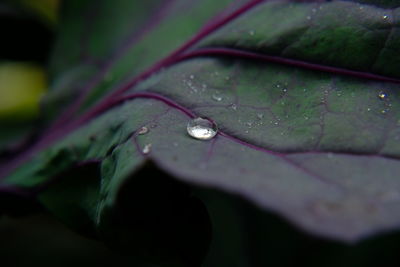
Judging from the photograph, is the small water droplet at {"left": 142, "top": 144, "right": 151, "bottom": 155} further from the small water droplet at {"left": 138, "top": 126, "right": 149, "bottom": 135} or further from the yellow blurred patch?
the yellow blurred patch

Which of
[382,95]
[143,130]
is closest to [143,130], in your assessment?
[143,130]

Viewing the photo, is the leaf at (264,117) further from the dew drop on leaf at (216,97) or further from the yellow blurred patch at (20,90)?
the yellow blurred patch at (20,90)

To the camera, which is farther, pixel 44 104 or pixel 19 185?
pixel 44 104

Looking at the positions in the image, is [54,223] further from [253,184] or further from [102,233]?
[253,184]

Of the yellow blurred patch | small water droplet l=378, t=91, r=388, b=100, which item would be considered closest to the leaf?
small water droplet l=378, t=91, r=388, b=100

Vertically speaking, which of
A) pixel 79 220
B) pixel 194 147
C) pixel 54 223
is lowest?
pixel 54 223

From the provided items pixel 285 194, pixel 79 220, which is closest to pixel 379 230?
pixel 285 194
